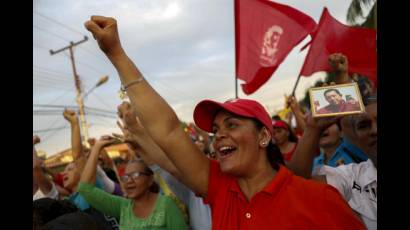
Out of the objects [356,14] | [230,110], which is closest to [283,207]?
[230,110]

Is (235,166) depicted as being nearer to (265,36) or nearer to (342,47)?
(342,47)

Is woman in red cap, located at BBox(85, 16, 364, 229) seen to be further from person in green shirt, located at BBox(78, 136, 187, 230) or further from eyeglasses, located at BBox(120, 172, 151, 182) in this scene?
eyeglasses, located at BBox(120, 172, 151, 182)

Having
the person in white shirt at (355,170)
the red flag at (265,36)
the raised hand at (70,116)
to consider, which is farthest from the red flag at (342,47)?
the raised hand at (70,116)

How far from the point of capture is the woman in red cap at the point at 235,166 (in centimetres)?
170

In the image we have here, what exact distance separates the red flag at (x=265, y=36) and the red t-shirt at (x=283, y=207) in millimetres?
3504

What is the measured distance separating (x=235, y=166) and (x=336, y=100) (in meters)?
0.64

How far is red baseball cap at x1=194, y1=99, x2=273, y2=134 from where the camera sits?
1925mm

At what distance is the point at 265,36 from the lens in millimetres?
5359

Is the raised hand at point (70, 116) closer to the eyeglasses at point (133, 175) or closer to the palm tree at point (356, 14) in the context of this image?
the eyeglasses at point (133, 175)

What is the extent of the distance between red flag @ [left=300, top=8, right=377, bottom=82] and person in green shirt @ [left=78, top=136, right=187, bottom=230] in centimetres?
249
